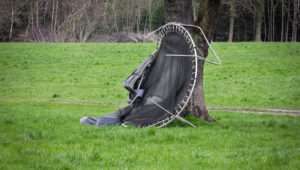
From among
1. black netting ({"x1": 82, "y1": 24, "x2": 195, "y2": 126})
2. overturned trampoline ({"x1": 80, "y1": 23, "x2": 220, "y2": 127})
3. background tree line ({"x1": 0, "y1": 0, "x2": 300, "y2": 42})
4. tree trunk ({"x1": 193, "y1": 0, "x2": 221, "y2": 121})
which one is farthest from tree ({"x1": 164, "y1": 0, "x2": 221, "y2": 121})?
background tree line ({"x1": 0, "y1": 0, "x2": 300, "y2": 42})

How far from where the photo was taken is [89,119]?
48.8ft

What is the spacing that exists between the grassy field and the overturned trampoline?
23.3 inches

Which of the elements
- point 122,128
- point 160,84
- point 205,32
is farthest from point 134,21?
point 122,128

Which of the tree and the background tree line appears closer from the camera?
the tree

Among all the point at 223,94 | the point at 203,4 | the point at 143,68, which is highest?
the point at 203,4

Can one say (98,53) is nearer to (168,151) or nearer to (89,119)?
(89,119)

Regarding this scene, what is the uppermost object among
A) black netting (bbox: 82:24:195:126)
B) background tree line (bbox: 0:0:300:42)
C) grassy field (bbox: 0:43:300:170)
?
background tree line (bbox: 0:0:300:42)

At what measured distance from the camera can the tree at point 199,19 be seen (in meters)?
15.3

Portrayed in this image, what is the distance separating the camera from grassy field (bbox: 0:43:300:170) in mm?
9742

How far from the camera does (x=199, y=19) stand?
15.7 metres

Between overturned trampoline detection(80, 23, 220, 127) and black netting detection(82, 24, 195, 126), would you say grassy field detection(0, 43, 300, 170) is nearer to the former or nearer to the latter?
overturned trampoline detection(80, 23, 220, 127)

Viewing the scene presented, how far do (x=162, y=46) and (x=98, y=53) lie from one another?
2675 centimetres

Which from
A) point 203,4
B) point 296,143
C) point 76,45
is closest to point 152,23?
point 76,45

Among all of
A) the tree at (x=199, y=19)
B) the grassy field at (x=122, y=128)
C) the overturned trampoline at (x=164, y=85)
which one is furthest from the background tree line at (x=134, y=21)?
the overturned trampoline at (x=164, y=85)
